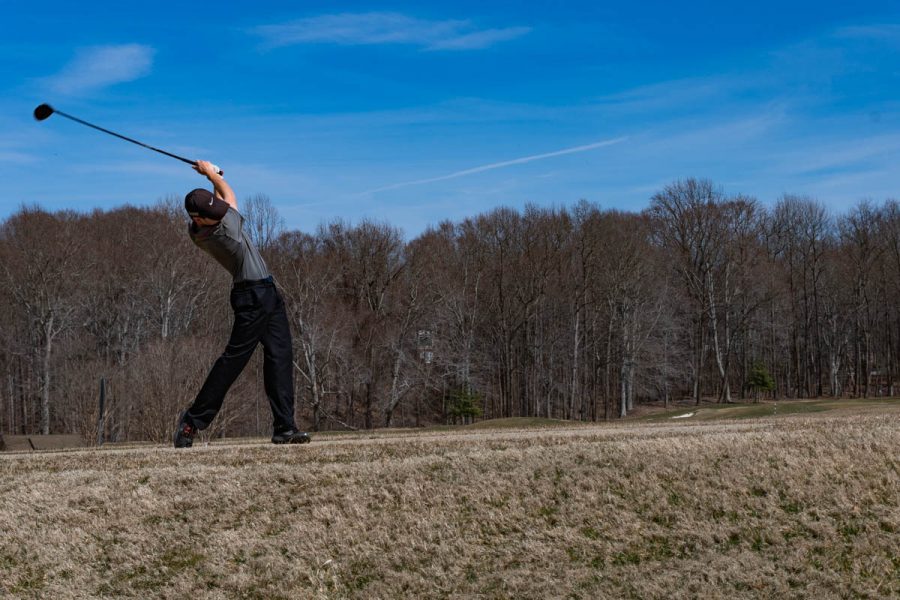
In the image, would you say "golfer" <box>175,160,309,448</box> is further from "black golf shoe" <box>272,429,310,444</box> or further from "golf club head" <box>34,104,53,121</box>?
"golf club head" <box>34,104,53,121</box>

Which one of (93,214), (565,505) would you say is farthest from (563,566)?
(93,214)

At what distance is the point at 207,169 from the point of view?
31.1 ft

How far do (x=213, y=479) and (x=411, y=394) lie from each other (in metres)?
55.1

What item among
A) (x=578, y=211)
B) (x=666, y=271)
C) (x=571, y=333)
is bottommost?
(x=571, y=333)

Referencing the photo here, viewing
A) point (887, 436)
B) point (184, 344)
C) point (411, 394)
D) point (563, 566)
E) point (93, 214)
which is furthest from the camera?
point (93, 214)

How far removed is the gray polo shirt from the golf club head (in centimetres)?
193

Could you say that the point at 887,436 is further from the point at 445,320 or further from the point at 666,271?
the point at 666,271

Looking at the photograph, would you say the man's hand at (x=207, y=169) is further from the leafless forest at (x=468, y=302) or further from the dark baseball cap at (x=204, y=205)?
the leafless forest at (x=468, y=302)

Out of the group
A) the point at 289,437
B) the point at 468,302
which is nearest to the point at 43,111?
the point at 289,437

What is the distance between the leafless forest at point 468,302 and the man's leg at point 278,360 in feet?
157

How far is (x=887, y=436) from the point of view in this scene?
7945mm

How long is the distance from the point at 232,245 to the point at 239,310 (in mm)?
705

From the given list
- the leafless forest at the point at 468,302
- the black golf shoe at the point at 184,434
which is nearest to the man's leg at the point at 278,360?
the black golf shoe at the point at 184,434

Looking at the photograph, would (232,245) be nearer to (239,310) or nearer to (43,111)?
(239,310)
